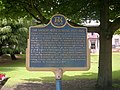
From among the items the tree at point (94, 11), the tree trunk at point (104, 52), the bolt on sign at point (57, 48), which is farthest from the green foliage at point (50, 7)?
the bolt on sign at point (57, 48)

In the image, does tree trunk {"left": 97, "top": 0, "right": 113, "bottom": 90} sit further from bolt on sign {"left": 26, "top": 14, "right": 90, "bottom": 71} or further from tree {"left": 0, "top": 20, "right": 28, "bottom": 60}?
tree {"left": 0, "top": 20, "right": 28, "bottom": 60}

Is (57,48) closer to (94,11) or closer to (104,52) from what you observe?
(104,52)

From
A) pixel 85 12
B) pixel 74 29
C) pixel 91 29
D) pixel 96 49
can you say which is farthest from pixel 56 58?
pixel 96 49

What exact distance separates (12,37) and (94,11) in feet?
61.8

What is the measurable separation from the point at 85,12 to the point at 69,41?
7133mm

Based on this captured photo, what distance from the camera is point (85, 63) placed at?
840cm

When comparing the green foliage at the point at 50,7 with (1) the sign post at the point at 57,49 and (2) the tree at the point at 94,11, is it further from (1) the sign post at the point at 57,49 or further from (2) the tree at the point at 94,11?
(1) the sign post at the point at 57,49

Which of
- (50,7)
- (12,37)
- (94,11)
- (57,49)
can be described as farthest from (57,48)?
(12,37)

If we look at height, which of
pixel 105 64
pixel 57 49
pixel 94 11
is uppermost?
pixel 94 11

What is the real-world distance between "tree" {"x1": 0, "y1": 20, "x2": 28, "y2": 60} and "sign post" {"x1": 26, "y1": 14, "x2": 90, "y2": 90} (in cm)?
2420

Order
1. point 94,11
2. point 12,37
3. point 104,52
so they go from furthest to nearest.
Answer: point 12,37 → point 94,11 → point 104,52

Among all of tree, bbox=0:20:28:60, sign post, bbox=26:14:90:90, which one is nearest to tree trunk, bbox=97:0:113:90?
sign post, bbox=26:14:90:90

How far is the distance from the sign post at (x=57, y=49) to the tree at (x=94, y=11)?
4786mm

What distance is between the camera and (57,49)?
840 cm
